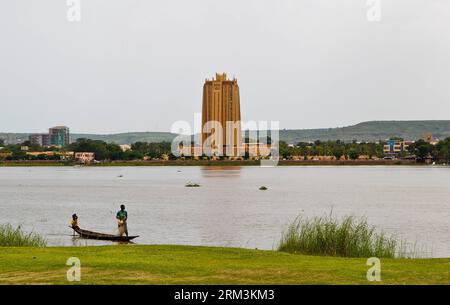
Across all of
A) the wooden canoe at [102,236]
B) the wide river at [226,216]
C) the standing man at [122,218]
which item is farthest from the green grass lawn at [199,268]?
the wide river at [226,216]

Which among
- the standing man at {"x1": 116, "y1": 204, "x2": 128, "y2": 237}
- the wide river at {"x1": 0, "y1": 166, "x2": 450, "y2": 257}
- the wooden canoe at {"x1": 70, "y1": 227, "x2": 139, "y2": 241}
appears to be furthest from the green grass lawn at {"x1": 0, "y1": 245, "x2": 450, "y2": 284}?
the wide river at {"x1": 0, "y1": 166, "x2": 450, "y2": 257}

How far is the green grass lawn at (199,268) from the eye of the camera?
71.3 ft

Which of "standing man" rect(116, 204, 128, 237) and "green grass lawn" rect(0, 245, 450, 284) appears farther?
"standing man" rect(116, 204, 128, 237)

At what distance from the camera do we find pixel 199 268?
23.9 m

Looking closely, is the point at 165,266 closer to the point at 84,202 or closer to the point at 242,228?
the point at 242,228

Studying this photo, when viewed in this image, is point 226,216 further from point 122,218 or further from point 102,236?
point 122,218

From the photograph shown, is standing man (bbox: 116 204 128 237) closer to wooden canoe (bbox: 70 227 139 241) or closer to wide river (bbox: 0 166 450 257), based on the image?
wooden canoe (bbox: 70 227 139 241)

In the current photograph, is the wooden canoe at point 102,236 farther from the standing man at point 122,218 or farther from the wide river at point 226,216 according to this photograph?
the wide river at point 226,216

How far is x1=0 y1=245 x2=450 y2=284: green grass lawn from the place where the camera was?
21.7 m

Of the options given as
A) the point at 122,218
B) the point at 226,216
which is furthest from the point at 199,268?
the point at 226,216
